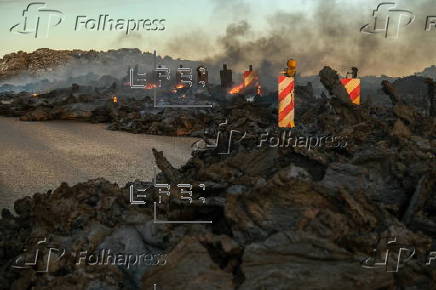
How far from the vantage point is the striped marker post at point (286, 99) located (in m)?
7.70

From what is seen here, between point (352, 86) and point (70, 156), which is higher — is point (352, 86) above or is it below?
above

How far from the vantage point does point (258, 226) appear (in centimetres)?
286

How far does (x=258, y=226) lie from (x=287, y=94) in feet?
17.1

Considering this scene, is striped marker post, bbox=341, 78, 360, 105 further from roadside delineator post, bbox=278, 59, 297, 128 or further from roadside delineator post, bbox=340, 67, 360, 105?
roadside delineator post, bbox=278, 59, 297, 128

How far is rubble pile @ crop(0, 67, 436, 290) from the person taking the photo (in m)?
2.56

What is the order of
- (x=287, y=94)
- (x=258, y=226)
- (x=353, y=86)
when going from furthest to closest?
(x=353, y=86), (x=287, y=94), (x=258, y=226)

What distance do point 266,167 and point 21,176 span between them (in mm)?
4559

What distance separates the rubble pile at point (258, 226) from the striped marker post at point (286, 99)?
3342 mm

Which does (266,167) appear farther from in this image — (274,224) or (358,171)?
(274,224)

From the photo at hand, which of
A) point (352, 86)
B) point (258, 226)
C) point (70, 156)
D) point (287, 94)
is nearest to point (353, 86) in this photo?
point (352, 86)

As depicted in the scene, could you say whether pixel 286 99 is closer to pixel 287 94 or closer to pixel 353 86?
pixel 287 94

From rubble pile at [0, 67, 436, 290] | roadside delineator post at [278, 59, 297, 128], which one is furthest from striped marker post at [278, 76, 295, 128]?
rubble pile at [0, 67, 436, 290]

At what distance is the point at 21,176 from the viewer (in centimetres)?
691

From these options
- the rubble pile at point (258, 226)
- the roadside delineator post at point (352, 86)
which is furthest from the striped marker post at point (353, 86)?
the rubble pile at point (258, 226)
